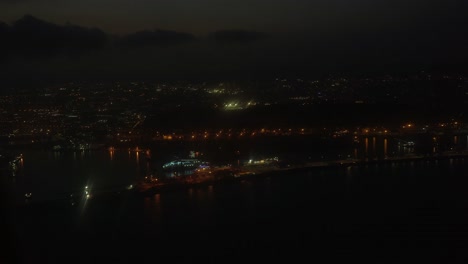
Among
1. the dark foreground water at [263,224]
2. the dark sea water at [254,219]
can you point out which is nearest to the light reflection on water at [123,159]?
the dark sea water at [254,219]

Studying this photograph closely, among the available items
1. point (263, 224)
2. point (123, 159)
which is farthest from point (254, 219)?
point (123, 159)

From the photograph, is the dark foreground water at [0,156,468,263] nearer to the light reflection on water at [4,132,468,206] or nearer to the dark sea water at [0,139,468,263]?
the dark sea water at [0,139,468,263]

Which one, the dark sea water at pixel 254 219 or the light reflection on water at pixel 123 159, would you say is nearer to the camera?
the dark sea water at pixel 254 219

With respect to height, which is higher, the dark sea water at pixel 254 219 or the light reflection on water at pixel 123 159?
the light reflection on water at pixel 123 159

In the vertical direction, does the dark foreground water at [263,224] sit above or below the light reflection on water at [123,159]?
below

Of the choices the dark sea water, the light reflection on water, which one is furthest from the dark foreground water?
the light reflection on water

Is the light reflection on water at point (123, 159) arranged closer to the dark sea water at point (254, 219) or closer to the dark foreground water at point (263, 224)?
the dark sea water at point (254, 219)

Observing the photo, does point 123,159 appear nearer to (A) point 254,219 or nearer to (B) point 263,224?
(A) point 254,219

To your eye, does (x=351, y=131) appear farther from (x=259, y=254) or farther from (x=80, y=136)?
(x=259, y=254)
